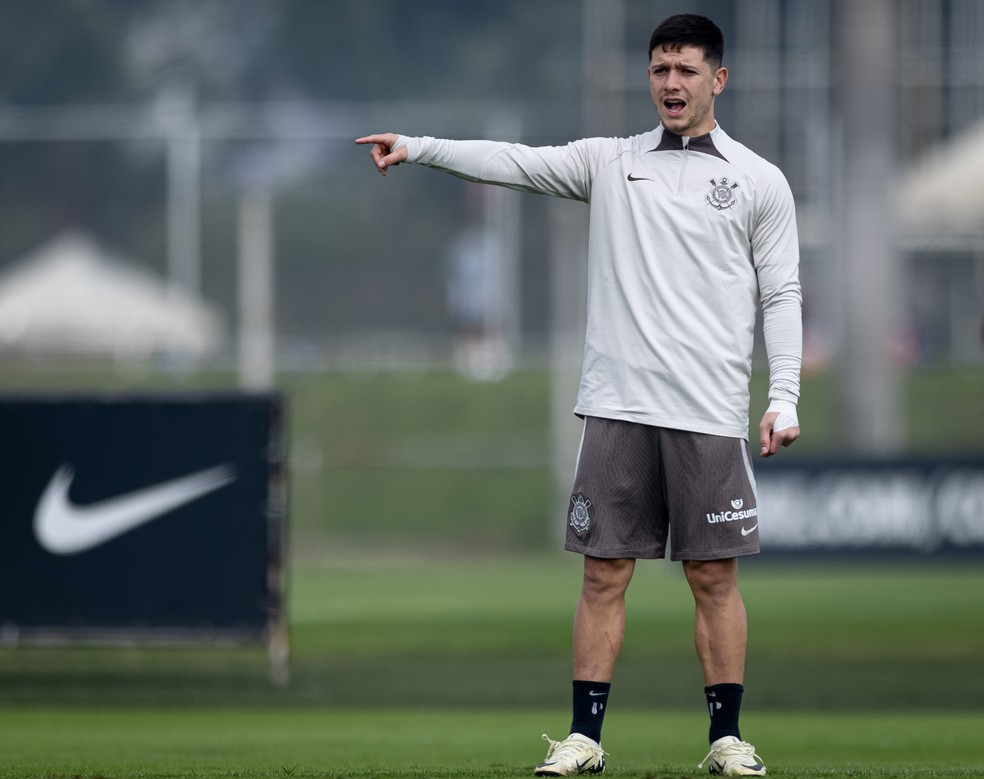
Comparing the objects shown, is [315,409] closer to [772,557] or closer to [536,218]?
[536,218]

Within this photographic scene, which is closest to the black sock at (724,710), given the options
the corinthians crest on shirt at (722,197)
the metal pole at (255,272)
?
the corinthians crest on shirt at (722,197)

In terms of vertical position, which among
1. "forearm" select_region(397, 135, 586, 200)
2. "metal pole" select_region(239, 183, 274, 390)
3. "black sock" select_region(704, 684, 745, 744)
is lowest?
"black sock" select_region(704, 684, 745, 744)

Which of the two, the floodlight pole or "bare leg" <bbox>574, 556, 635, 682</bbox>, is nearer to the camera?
"bare leg" <bbox>574, 556, 635, 682</bbox>

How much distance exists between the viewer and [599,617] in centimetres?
546

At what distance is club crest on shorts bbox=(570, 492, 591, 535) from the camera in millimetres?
5426

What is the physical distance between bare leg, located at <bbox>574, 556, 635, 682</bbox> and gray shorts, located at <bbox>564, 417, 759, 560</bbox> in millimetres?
84

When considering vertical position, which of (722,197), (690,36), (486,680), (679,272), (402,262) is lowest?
(486,680)

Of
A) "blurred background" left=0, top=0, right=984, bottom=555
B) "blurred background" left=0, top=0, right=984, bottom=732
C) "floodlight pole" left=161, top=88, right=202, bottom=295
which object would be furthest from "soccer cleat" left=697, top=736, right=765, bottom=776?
"floodlight pole" left=161, top=88, right=202, bottom=295

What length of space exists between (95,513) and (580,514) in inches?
196

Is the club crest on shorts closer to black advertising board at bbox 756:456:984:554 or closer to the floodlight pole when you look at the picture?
black advertising board at bbox 756:456:984:554

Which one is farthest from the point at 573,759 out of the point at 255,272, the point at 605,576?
the point at 255,272

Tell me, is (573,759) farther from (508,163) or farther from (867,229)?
(867,229)

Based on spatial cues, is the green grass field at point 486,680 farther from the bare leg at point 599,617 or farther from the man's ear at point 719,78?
the man's ear at point 719,78

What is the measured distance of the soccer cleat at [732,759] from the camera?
520 cm
